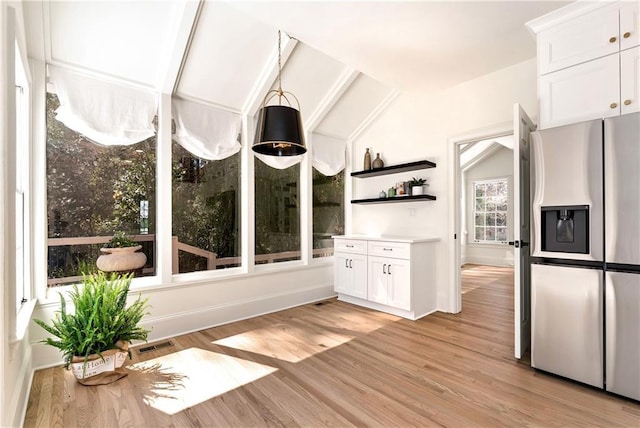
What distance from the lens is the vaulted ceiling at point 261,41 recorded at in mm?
2422

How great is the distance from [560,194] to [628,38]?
1125 millimetres

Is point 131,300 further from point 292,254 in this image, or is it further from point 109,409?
point 292,254

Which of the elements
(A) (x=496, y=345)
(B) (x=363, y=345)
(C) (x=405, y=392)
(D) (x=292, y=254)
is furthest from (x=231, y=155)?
(A) (x=496, y=345)

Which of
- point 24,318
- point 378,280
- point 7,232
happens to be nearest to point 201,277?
point 24,318

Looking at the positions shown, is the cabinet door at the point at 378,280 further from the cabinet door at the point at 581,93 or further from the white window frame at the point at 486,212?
the white window frame at the point at 486,212

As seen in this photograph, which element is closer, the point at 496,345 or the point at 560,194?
the point at 560,194

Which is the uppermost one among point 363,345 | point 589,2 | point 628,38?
point 589,2

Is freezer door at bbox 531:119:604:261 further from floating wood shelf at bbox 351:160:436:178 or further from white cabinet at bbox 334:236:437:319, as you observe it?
floating wood shelf at bbox 351:160:436:178

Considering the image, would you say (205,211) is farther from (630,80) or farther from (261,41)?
(630,80)

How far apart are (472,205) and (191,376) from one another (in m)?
7.89

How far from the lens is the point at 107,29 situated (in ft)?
8.31

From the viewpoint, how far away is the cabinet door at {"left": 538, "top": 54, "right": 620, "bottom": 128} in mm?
2121

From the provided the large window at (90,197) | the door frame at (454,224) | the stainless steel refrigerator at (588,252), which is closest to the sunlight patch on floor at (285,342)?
the large window at (90,197)

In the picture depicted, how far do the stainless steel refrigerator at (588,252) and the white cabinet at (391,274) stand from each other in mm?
1343
